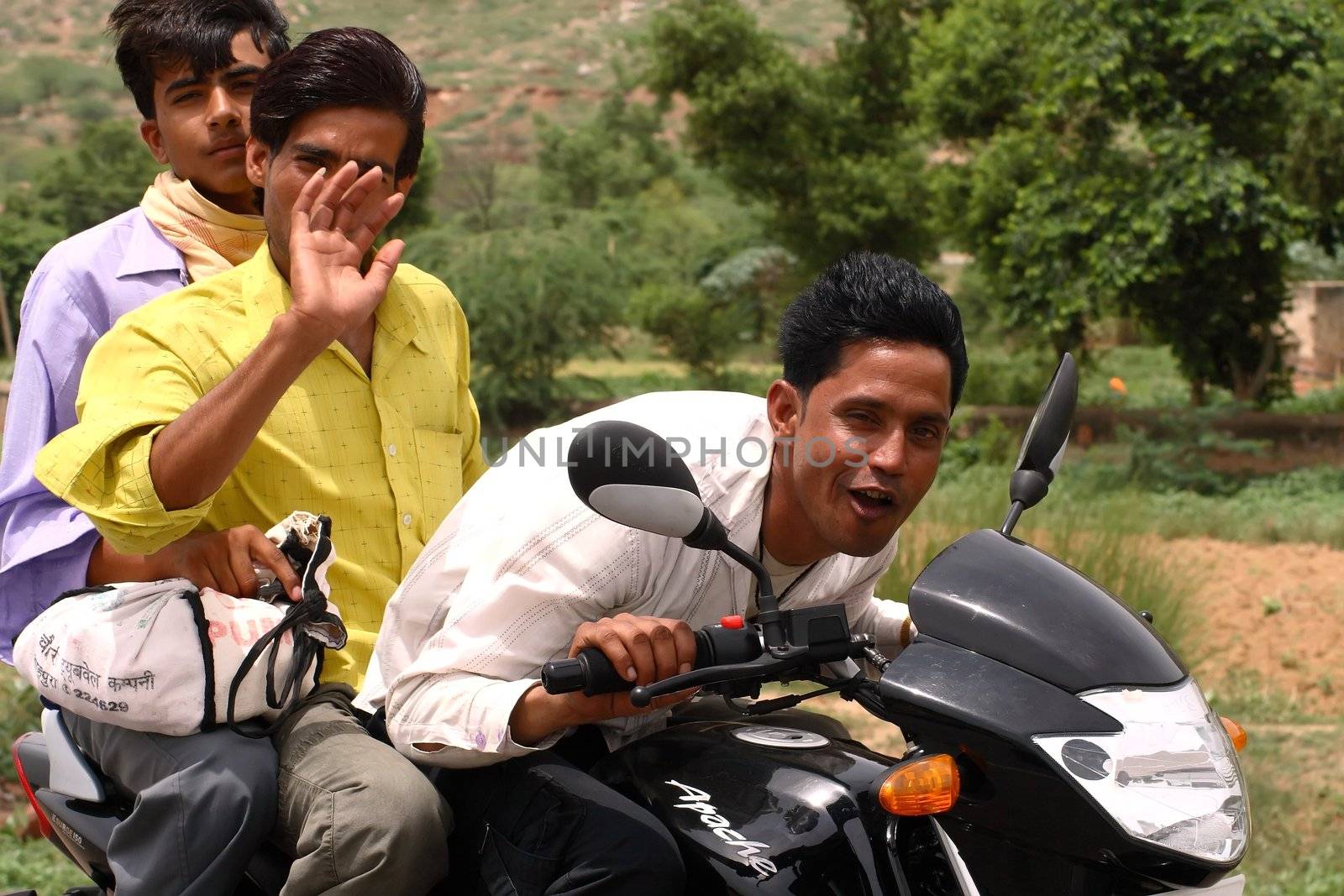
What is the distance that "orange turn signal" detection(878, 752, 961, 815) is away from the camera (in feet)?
5.75

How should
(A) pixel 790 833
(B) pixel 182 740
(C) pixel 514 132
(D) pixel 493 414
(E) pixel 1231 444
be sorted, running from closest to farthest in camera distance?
1. (A) pixel 790 833
2. (B) pixel 182 740
3. (E) pixel 1231 444
4. (D) pixel 493 414
5. (C) pixel 514 132

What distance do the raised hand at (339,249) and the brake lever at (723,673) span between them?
93cm

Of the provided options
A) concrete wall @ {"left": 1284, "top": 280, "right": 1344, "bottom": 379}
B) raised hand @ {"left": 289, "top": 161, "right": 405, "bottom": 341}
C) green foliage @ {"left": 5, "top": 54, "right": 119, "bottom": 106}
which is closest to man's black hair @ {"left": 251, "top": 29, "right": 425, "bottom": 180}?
raised hand @ {"left": 289, "top": 161, "right": 405, "bottom": 341}

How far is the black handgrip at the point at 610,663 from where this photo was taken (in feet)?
6.30

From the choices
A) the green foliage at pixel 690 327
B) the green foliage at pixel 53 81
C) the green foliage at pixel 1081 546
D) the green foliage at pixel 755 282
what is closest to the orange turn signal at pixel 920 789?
the green foliage at pixel 1081 546

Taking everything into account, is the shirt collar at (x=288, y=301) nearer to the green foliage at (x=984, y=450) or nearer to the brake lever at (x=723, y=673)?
the brake lever at (x=723, y=673)

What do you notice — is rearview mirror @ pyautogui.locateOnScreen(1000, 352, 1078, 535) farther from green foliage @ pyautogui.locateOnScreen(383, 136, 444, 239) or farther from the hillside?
the hillside

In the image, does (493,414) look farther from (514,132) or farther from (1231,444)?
(514,132)

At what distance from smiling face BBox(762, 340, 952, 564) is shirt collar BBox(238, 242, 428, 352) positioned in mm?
1074

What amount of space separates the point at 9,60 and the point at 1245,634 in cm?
5113

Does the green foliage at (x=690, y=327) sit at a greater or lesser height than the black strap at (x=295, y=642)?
lesser

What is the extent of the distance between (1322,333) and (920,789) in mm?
27419

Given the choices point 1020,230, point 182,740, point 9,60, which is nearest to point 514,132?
point 9,60

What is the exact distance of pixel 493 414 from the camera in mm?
20047
